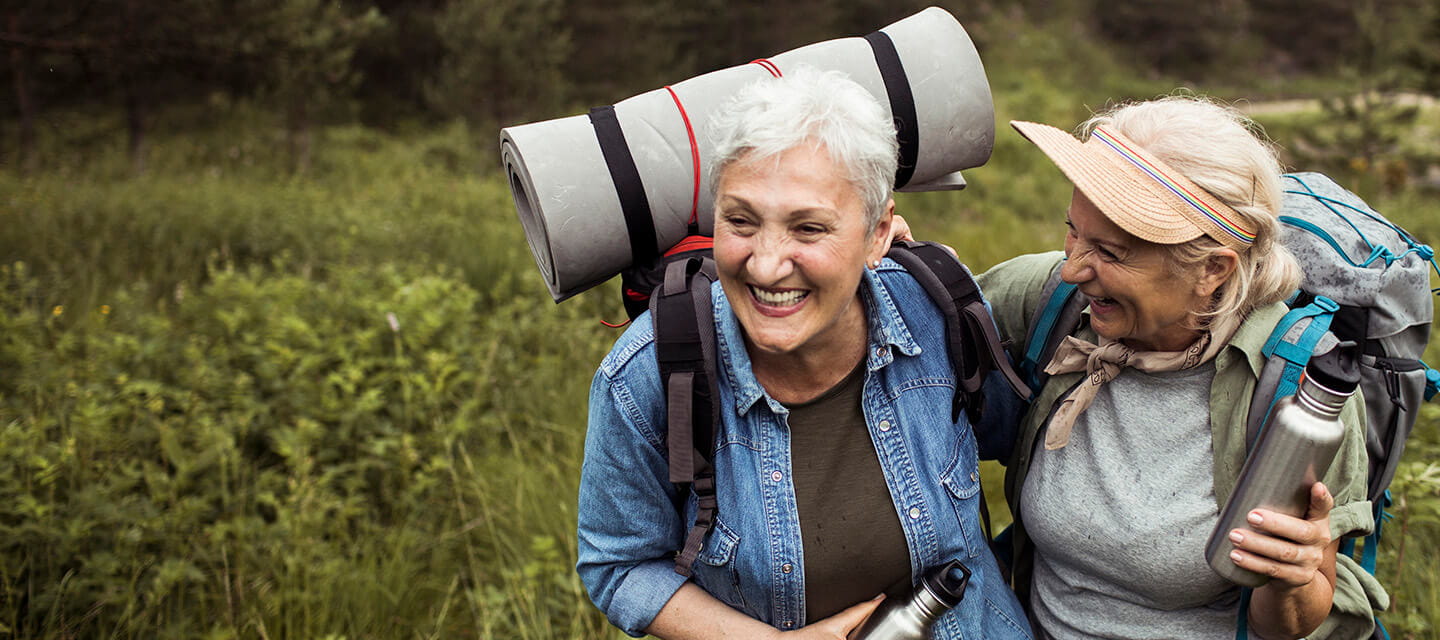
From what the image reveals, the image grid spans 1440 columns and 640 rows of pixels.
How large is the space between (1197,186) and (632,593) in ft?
4.37

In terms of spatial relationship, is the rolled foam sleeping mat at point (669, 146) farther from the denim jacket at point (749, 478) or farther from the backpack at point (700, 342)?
the denim jacket at point (749, 478)

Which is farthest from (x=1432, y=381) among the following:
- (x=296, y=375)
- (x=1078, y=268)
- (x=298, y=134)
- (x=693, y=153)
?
(x=298, y=134)

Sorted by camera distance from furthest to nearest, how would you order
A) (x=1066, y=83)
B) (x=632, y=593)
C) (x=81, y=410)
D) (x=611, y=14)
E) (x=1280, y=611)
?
(x=1066, y=83)
(x=611, y=14)
(x=81, y=410)
(x=632, y=593)
(x=1280, y=611)

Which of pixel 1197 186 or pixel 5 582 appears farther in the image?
pixel 5 582

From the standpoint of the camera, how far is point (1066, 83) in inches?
920

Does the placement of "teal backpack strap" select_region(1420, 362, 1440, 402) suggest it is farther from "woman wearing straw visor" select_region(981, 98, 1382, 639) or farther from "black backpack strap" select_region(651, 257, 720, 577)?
"black backpack strap" select_region(651, 257, 720, 577)

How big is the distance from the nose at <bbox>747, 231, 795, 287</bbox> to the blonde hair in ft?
2.42

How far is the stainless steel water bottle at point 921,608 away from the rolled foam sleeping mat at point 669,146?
2.73 feet

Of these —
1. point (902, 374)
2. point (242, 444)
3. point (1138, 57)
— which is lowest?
point (1138, 57)

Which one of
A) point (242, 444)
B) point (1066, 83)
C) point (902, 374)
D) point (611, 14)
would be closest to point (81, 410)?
point (242, 444)

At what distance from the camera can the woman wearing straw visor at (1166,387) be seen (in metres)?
1.68

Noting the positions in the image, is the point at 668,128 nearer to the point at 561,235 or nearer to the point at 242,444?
the point at 561,235

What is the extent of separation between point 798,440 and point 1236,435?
0.82 m

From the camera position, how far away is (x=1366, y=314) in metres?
1.79
